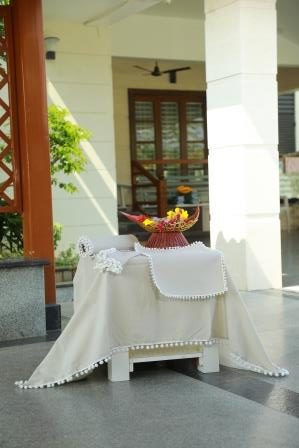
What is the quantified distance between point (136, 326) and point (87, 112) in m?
5.48

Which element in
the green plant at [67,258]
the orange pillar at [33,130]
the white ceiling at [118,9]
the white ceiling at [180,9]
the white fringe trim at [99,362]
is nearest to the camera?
the white fringe trim at [99,362]

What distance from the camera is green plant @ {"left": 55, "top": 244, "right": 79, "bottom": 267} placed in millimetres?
7578

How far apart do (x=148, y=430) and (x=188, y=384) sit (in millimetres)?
759

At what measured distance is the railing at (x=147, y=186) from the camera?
13430 millimetres

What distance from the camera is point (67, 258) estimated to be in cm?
789

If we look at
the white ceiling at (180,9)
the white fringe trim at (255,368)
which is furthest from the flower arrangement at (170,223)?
the white ceiling at (180,9)

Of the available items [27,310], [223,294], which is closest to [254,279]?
[27,310]

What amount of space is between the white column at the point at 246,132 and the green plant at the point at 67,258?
168cm

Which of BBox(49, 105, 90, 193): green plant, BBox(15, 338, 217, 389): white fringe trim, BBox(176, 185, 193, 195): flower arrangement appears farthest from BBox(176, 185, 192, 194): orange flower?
BBox(15, 338, 217, 389): white fringe trim

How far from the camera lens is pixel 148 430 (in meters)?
3.16

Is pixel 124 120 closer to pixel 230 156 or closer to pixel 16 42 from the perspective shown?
pixel 230 156

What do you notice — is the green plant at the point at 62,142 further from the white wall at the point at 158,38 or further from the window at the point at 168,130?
the window at the point at 168,130

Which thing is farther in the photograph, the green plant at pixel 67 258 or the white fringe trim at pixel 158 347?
the green plant at pixel 67 258

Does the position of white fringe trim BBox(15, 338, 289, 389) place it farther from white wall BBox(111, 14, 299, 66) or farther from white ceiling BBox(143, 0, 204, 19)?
white wall BBox(111, 14, 299, 66)
